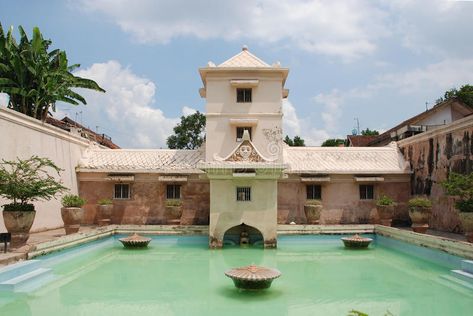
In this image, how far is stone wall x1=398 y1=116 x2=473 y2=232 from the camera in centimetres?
1356

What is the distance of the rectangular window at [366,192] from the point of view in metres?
17.2

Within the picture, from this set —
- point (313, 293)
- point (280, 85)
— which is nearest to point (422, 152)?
point (280, 85)

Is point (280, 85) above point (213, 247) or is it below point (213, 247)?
above

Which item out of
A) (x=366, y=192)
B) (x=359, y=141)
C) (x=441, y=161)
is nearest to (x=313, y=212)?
(x=366, y=192)

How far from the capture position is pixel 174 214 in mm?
15734

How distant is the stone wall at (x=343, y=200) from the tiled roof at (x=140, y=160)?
3659 millimetres

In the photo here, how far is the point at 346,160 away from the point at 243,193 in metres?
6.68

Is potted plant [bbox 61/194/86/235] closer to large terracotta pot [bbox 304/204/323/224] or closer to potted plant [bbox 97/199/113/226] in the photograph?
potted plant [bbox 97/199/113/226]

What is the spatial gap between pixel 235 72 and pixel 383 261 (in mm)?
8515

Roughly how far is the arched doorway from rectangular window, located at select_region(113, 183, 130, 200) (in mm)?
5122

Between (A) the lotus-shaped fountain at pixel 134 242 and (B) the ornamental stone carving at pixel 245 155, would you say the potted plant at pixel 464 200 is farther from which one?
(A) the lotus-shaped fountain at pixel 134 242

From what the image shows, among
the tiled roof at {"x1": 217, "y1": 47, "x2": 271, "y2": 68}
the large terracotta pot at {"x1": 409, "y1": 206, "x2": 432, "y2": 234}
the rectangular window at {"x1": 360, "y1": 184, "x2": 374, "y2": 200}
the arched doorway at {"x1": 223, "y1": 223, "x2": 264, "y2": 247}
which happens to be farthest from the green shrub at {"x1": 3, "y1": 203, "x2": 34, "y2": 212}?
the rectangular window at {"x1": 360, "y1": 184, "x2": 374, "y2": 200}

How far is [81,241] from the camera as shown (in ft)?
38.9

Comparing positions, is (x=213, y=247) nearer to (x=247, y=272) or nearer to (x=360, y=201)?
(x=247, y=272)
